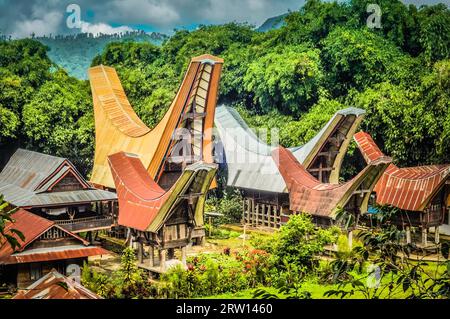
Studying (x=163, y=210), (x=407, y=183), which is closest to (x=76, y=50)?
(x=163, y=210)

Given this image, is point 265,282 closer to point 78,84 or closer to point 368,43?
point 368,43

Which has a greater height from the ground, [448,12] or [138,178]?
[448,12]

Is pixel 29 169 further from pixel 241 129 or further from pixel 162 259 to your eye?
pixel 241 129

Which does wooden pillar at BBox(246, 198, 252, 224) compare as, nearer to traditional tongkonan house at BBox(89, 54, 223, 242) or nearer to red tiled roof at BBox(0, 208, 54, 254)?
traditional tongkonan house at BBox(89, 54, 223, 242)

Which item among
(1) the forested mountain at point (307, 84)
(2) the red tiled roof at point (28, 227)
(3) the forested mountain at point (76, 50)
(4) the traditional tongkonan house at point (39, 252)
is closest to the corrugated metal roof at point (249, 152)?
(1) the forested mountain at point (307, 84)

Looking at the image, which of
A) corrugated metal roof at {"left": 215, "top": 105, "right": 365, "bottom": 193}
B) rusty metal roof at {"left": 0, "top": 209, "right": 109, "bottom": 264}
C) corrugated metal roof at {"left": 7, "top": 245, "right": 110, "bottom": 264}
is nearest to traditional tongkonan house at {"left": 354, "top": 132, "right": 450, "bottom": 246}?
corrugated metal roof at {"left": 215, "top": 105, "right": 365, "bottom": 193}

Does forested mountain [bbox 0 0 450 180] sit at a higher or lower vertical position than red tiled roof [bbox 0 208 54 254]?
higher
